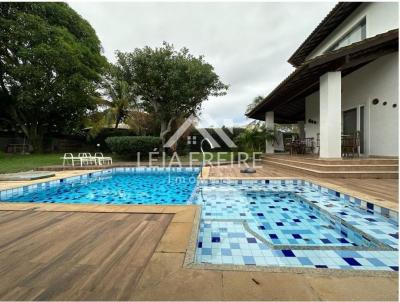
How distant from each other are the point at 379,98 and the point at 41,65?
1916 centimetres

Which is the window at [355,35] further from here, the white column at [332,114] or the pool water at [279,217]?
the pool water at [279,217]

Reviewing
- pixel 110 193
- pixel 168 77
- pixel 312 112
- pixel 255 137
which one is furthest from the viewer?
pixel 168 77

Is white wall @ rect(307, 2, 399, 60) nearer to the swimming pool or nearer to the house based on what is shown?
the house

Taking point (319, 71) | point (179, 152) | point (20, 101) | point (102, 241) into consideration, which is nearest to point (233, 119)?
point (179, 152)

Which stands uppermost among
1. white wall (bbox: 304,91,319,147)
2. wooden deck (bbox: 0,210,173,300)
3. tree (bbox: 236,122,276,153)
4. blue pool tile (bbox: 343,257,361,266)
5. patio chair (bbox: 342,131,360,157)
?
white wall (bbox: 304,91,319,147)

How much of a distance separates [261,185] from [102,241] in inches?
217

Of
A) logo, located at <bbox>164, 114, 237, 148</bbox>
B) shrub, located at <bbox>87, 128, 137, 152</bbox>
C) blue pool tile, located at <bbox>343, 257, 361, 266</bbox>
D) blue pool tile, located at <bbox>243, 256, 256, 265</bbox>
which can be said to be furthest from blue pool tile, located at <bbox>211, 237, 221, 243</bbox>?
shrub, located at <bbox>87, 128, 137, 152</bbox>

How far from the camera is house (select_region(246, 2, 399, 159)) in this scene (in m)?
7.18

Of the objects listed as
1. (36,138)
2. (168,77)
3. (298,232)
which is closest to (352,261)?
(298,232)

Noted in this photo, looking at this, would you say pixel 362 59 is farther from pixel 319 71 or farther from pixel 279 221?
pixel 279 221

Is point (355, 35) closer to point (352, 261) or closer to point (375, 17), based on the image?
point (375, 17)

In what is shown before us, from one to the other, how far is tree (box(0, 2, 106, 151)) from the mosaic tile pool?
1533 centimetres

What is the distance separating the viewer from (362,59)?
294 inches

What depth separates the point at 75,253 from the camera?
2.31 meters
